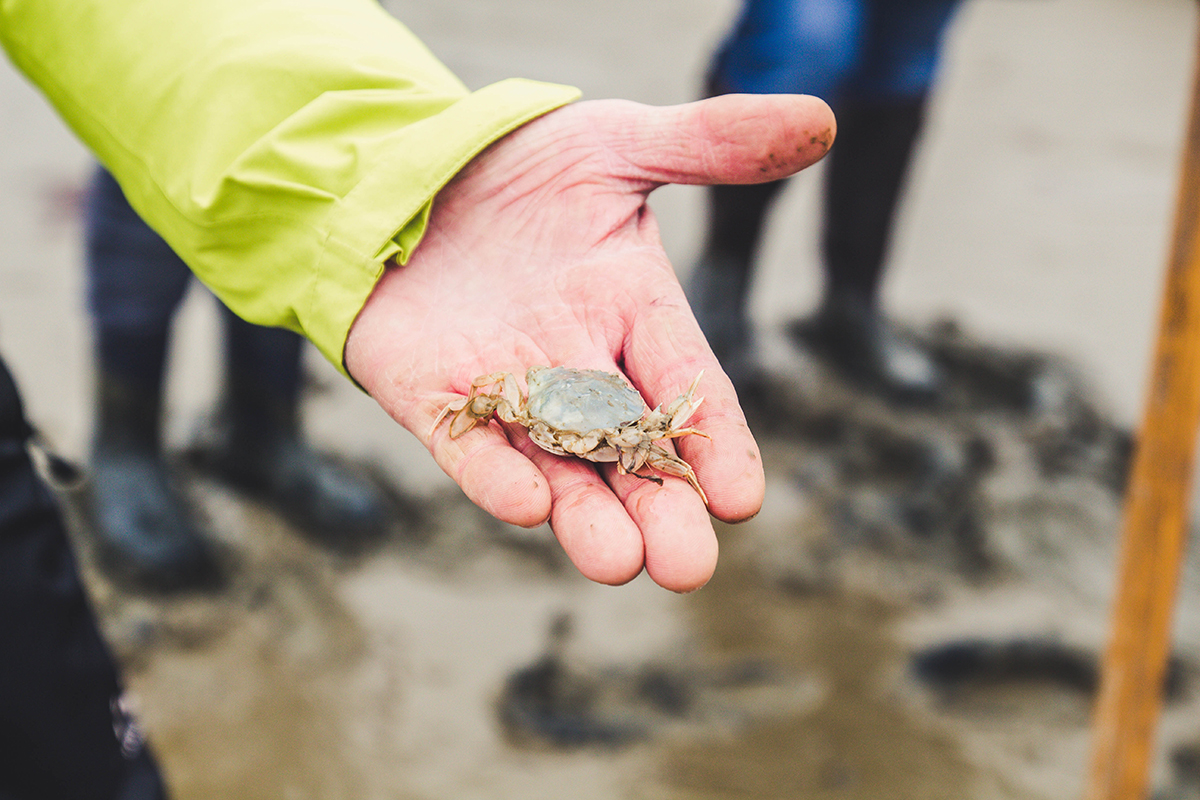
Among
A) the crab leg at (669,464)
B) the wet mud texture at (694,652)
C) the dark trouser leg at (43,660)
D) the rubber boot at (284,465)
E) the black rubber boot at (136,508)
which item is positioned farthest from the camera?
the rubber boot at (284,465)

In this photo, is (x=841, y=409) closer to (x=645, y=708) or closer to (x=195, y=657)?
(x=645, y=708)

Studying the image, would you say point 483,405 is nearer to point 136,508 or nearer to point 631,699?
point 631,699

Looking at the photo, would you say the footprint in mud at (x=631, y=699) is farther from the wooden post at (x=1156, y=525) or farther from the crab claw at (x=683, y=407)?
the crab claw at (x=683, y=407)

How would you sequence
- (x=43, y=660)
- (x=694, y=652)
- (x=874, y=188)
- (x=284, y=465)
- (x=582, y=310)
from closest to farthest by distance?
1. (x=43, y=660)
2. (x=582, y=310)
3. (x=694, y=652)
4. (x=284, y=465)
5. (x=874, y=188)

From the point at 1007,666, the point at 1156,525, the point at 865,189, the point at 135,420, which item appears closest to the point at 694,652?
the point at 1007,666

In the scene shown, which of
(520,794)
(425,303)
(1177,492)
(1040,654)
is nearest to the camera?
(425,303)

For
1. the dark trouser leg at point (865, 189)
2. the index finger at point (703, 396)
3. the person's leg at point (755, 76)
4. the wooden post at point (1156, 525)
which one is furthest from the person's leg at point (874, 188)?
the index finger at point (703, 396)

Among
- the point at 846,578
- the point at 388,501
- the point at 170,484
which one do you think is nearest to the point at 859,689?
the point at 846,578
